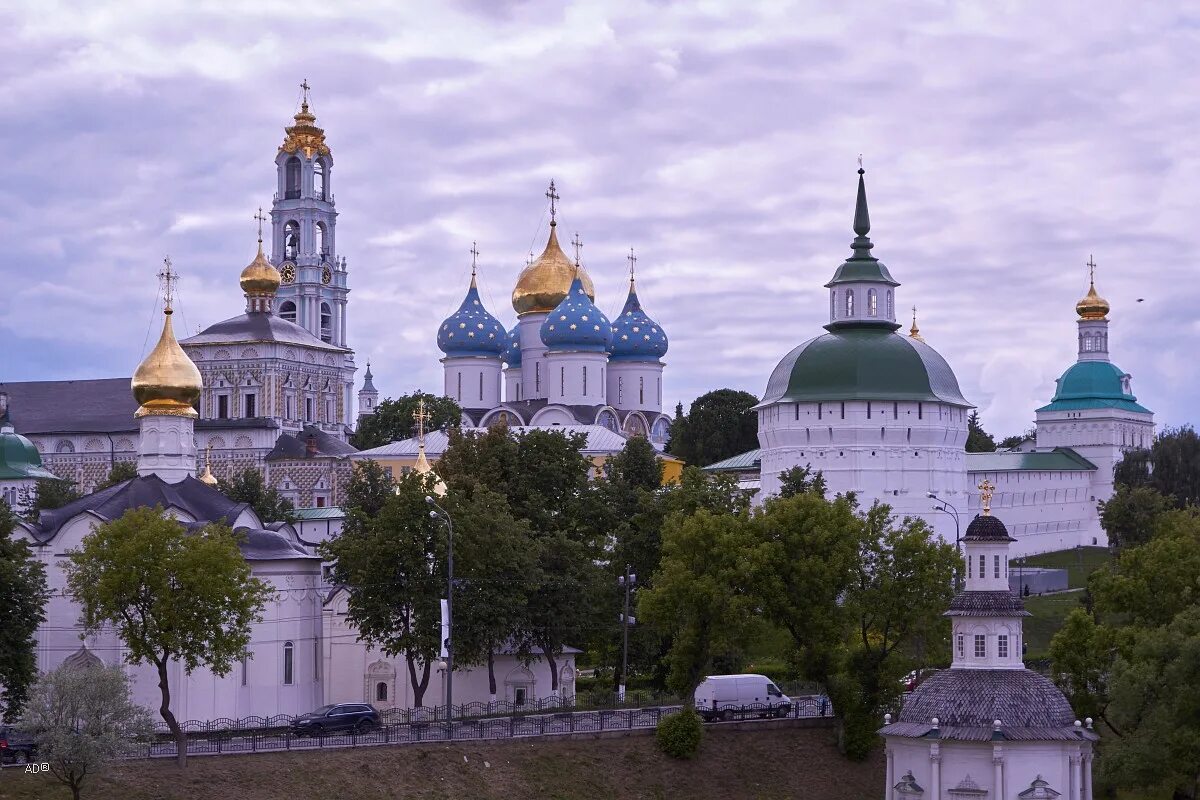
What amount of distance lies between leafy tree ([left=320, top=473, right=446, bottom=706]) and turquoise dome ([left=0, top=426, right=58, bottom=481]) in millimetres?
48216

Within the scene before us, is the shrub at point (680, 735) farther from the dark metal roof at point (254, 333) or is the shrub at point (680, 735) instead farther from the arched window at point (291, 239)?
the arched window at point (291, 239)

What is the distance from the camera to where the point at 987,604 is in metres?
48.7

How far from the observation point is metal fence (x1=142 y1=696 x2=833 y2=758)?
47.1m

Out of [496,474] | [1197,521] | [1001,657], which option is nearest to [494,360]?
[496,474]

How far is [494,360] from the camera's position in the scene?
110188 millimetres

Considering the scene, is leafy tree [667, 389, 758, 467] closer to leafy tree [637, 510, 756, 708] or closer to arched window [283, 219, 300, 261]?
arched window [283, 219, 300, 261]

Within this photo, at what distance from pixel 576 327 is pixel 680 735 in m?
52.9

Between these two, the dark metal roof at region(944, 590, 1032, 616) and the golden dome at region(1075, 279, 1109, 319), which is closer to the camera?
the dark metal roof at region(944, 590, 1032, 616)

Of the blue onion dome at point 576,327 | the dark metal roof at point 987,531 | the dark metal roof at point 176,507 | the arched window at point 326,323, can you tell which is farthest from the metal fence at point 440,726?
the arched window at point 326,323

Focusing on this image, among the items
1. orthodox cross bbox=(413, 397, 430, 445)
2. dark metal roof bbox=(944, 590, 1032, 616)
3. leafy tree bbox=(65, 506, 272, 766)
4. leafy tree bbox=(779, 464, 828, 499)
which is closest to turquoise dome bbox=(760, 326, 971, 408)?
leafy tree bbox=(779, 464, 828, 499)

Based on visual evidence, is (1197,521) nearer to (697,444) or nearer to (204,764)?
(204,764)

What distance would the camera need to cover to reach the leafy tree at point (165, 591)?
47969 mm

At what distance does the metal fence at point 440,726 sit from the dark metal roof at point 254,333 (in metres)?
57.7

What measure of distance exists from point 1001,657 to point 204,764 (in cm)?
1836
